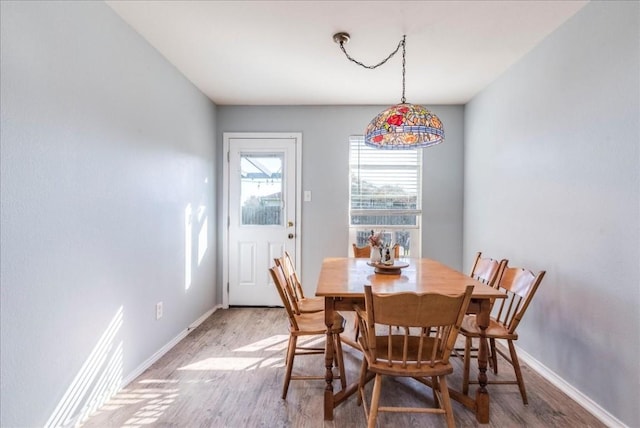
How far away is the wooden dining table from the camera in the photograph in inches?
70.5

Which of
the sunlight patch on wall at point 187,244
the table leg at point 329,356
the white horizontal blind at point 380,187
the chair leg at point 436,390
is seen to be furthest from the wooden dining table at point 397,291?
the white horizontal blind at point 380,187

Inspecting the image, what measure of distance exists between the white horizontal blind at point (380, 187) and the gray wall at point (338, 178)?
10cm

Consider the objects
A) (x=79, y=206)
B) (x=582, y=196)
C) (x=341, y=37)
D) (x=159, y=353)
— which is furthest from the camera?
(x=159, y=353)

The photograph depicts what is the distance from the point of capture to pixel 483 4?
78.3 inches

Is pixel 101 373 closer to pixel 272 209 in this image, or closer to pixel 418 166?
pixel 272 209

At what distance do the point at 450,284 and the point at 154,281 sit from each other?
219 cm

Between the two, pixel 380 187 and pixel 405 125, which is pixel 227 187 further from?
pixel 405 125

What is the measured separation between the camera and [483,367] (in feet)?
5.92

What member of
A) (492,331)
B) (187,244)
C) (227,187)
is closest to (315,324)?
(492,331)

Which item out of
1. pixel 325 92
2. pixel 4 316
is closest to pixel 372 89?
pixel 325 92

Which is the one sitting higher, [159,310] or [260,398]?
[159,310]

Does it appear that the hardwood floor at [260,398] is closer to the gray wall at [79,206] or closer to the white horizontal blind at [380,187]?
the gray wall at [79,206]

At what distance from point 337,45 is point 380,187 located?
6.01 feet

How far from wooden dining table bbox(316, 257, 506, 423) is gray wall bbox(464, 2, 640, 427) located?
660mm
